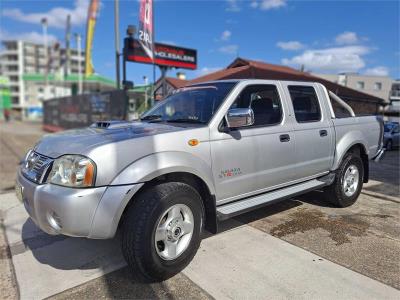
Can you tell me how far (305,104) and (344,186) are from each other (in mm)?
1492

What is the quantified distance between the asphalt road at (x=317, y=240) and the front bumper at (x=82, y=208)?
58 centimetres

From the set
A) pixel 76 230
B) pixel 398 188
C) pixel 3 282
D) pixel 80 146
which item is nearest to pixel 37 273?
pixel 3 282

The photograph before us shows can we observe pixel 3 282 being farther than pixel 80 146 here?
Yes

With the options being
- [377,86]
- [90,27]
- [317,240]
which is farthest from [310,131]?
[377,86]

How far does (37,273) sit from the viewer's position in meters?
3.22

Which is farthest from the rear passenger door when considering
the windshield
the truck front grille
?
the truck front grille

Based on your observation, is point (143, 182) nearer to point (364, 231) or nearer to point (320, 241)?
point (320, 241)

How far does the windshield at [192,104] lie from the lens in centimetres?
365

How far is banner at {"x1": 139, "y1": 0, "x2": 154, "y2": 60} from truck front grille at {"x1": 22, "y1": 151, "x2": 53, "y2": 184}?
5.55 m

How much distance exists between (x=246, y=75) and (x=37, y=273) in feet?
32.9

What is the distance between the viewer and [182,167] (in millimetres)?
3023

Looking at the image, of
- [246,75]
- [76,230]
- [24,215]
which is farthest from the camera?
[246,75]

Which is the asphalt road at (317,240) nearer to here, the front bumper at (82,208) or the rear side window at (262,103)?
the front bumper at (82,208)

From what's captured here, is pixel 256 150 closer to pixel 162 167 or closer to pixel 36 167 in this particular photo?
pixel 162 167
